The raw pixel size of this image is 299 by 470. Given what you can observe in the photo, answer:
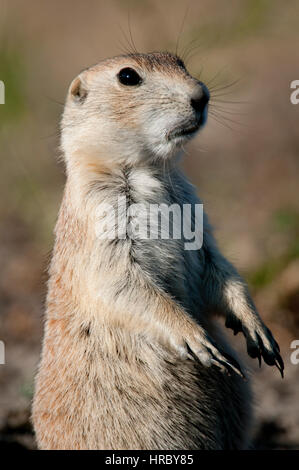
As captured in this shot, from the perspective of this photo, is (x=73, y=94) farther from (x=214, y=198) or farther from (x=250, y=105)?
(x=250, y=105)

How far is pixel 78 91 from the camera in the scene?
403 cm

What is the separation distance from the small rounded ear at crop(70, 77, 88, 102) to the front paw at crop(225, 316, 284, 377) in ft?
5.36

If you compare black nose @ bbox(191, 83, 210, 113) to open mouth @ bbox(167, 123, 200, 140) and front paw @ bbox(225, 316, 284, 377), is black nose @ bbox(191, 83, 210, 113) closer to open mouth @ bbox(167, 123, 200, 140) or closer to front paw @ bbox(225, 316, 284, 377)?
open mouth @ bbox(167, 123, 200, 140)

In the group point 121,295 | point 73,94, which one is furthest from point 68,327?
point 73,94

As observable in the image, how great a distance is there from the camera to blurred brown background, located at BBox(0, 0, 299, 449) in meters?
5.86

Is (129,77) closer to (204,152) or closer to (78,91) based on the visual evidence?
(78,91)

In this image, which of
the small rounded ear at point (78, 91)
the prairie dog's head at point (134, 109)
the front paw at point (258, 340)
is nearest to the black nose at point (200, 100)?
the prairie dog's head at point (134, 109)

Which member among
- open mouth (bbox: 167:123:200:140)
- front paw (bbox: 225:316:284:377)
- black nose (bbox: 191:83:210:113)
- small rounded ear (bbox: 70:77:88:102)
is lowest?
front paw (bbox: 225:316:284:377)

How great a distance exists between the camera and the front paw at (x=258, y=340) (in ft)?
12.8

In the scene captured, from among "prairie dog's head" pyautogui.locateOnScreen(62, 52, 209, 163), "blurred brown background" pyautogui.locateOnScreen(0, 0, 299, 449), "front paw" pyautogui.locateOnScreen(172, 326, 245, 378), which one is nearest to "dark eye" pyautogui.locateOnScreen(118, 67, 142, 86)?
"prairie dog's head" pyautogui.locateOnScreen(62, 52, 209, 163)

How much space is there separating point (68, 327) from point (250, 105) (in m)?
6.32

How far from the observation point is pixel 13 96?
8656mm

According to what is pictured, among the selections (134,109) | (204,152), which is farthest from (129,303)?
(204,152)

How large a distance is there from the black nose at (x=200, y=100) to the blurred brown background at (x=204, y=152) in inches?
72.8
